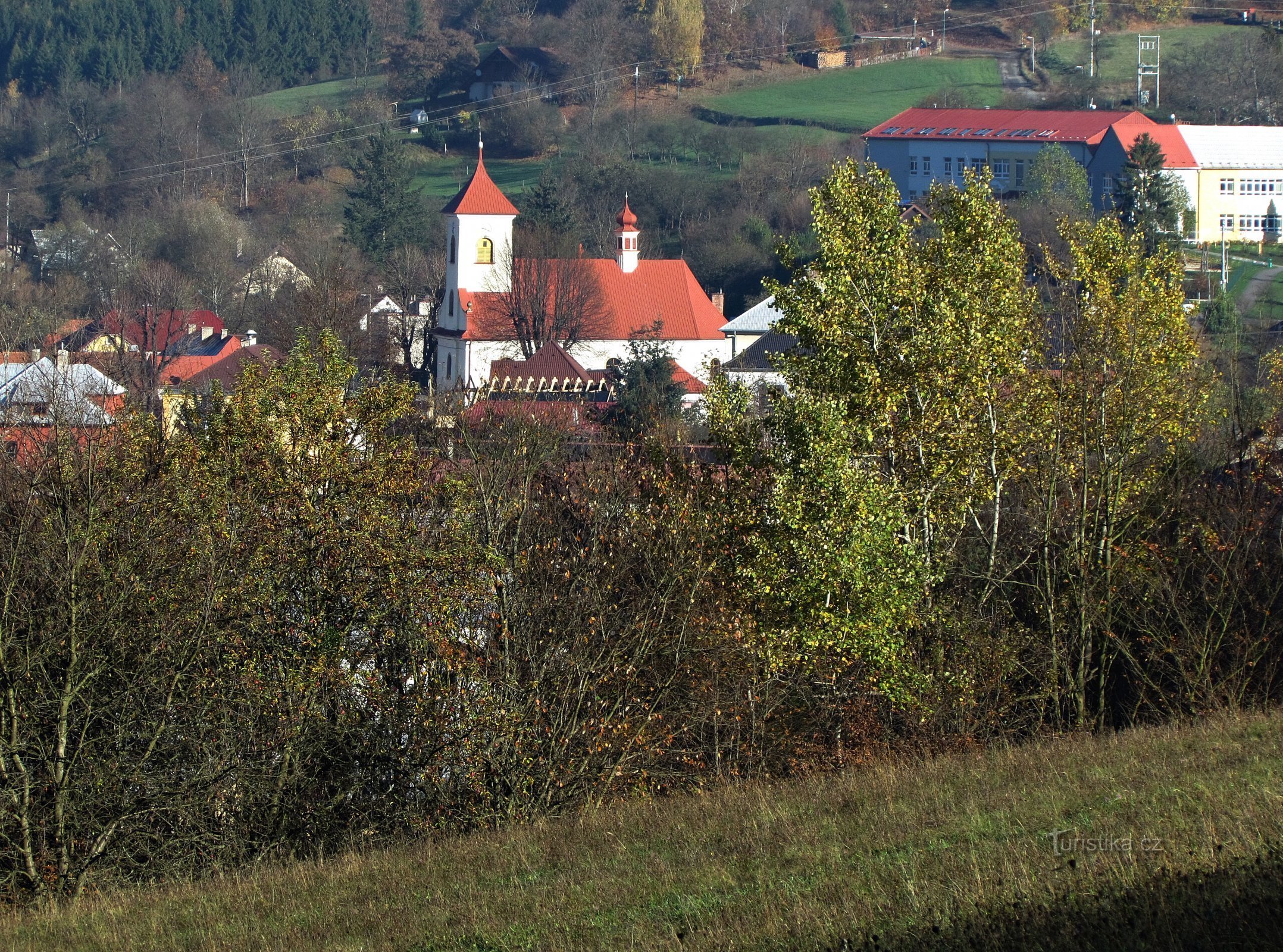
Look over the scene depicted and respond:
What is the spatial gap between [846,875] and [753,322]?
55.3 m

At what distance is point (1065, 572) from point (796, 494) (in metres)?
3.31

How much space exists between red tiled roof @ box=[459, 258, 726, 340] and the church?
0.11ft

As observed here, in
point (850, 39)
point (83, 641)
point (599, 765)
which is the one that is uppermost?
point (850, 39)

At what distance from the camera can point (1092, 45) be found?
11219 cm

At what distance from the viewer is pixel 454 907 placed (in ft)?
30.5

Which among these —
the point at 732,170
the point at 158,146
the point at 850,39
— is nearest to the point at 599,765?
the point at 732,170

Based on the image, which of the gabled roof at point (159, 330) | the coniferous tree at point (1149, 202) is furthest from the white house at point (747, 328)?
the gabled roof at point (159, 330)

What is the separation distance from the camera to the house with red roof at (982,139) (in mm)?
81000

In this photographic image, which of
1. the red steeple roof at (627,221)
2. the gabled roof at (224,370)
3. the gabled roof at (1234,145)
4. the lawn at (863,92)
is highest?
the lawn at (863,92)

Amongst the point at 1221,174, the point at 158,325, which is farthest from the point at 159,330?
the point at 1221,174

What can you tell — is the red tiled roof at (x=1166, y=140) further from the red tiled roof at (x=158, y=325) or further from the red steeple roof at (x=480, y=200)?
the red tiled roof at (x=158, y=325)

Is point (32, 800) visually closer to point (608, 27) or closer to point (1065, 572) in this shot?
point (1065, 572)

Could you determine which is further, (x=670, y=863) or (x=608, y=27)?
(x=608, y=27)

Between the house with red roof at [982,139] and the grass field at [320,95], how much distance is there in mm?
46598
